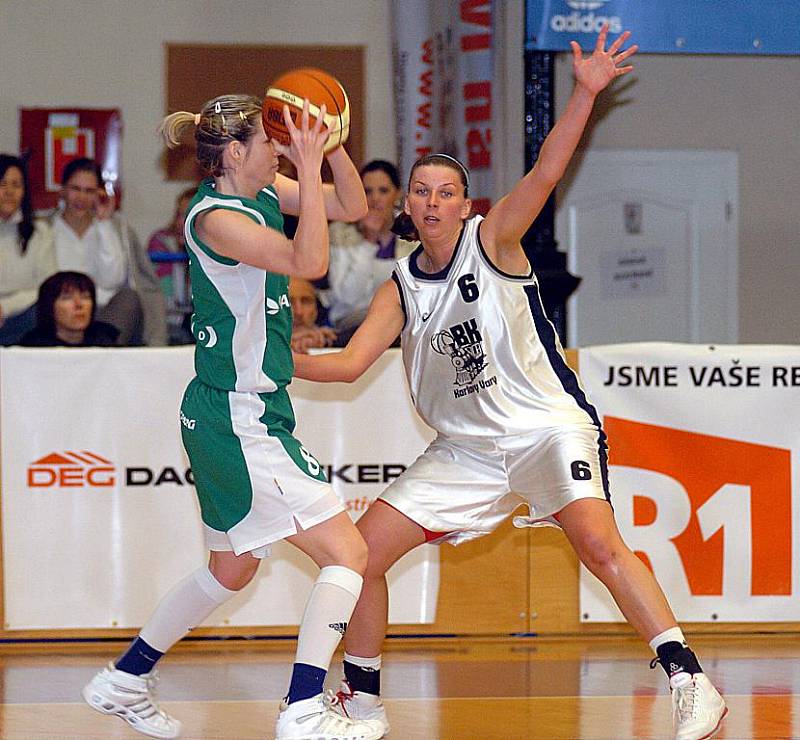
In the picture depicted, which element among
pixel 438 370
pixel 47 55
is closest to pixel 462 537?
pixel 438 370

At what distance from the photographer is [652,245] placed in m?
10.6

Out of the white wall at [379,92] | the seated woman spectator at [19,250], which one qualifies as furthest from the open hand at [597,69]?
the white wall at [379,92]

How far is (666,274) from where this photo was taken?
10641 millimetres

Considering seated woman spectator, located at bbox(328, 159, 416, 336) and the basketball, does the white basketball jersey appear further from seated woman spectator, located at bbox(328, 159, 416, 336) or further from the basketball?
seated woman spectator, located at bbox(328, 159, 416, 336)

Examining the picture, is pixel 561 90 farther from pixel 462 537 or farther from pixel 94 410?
pixel 462 537

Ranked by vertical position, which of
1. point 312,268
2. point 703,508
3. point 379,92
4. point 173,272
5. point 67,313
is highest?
point 379,92

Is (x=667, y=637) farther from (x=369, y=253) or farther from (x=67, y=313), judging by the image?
(x=67, y=313)

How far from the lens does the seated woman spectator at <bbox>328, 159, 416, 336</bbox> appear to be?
6.86 metres

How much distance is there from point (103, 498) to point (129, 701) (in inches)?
66.0

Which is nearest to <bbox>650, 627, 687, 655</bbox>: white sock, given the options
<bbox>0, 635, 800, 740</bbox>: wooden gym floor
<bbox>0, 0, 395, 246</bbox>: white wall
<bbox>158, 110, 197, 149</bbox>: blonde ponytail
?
<bbox>0, 635, 800, 740</bbox>: wooden gym floor

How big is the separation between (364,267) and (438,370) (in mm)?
2794

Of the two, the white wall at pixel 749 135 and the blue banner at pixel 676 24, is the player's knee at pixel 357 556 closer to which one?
the blue banner at pixel 676 24

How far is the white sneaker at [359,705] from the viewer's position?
13.2 feet

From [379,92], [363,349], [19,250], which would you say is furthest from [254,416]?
[379,92]
